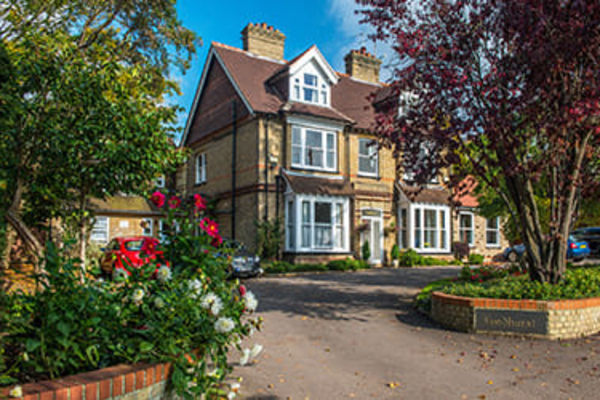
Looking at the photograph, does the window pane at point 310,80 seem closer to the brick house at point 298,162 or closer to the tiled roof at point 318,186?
the brick house at point 298,162

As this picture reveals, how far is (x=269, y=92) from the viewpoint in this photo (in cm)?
2172

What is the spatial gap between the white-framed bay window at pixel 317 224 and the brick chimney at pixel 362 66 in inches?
376

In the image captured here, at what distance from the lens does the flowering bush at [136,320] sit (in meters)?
3.40

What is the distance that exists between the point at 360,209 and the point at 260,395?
17.7 m

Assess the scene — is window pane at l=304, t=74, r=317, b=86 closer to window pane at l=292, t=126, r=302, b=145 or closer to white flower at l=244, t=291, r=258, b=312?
window pane at l=292, t=126, r=302, b=145

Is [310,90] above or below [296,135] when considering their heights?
above

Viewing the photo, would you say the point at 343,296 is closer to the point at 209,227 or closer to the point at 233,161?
the point at 209,227

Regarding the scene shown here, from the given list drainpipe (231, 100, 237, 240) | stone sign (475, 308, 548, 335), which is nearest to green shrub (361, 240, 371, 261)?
drainpipe (231, 100, 237, 240)

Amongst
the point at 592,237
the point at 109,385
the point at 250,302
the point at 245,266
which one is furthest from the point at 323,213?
→ the point at 109,385

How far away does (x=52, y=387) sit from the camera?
118 inches

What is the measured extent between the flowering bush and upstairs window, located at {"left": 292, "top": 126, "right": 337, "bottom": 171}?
54.0ft

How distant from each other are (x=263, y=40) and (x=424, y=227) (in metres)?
12.9

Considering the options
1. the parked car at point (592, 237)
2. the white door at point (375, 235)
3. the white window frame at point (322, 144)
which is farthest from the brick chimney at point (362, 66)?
the parked car at point (592, 237)

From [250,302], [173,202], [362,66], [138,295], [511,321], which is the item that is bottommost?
[511,321]
